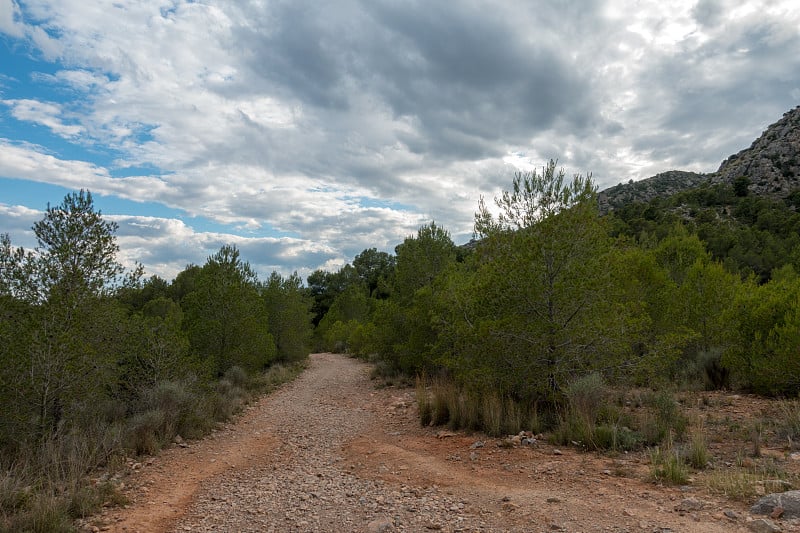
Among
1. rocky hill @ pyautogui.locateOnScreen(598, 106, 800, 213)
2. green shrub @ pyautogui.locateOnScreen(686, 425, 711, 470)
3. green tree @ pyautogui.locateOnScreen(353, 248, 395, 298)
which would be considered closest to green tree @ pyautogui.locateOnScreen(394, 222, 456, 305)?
green shrub @ pyautogui.locateOnScreen(686, 425, 711, 470)

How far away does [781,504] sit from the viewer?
177 inches

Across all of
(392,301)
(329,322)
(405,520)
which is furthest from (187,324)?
(329,322)

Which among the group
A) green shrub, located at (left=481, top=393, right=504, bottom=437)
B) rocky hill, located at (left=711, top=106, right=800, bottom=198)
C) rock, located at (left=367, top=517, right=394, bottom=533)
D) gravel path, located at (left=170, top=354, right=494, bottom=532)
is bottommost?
gravel path, located at (left=170, top=354, right=494, bottom=532)

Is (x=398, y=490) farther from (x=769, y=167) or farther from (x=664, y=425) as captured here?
(x=769, y=167)

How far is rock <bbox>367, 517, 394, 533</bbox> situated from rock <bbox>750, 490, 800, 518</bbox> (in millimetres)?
3735

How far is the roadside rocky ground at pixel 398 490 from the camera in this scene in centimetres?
487

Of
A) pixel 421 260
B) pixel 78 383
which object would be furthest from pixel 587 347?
pixel 421 260

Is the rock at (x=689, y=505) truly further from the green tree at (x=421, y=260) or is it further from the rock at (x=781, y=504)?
the green tree at (x=421, y=260)

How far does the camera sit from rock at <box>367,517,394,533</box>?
495cm

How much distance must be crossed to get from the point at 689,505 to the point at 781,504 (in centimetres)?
80

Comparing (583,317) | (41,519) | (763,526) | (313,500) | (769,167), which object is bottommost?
(313,500)

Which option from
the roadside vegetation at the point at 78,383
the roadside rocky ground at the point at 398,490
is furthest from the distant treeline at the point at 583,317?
the roadside vegetation at the point at 78,383

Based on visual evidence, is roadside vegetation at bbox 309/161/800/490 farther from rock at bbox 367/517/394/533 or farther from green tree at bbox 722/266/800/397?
rock at bbox 367/517/394/533

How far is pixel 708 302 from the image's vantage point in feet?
47.9
